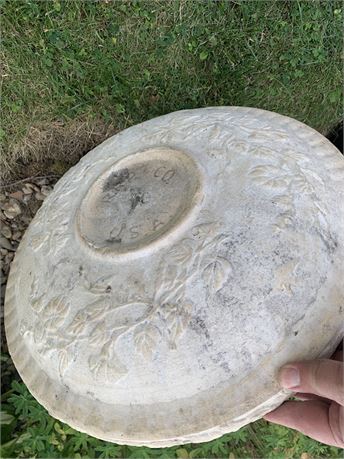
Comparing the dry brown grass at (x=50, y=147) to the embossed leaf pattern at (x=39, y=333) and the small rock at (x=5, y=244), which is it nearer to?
the small rock at (x=5, y=244)

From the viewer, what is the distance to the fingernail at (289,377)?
4.35 ft

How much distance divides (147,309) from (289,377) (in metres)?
0.43

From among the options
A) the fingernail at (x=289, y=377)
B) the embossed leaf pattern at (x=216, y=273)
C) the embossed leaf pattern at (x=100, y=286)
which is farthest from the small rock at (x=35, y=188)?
the fingernail at (x=289, y=377)

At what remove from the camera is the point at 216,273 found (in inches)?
53.9

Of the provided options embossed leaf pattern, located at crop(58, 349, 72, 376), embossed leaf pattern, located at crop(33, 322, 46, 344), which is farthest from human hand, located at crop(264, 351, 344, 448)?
embossed leaf pattern, located at crop(33, 322, 46, 344)

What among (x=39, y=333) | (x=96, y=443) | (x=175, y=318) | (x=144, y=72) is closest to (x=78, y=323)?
(x=39, y=333)

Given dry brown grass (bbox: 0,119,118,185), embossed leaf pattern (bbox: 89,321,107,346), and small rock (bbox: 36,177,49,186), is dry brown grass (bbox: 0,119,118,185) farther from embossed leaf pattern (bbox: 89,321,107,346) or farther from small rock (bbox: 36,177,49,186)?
embossed leaf pattern (bbox: 89,321,107,346)

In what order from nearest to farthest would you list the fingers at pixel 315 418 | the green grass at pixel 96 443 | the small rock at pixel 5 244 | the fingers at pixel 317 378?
1. the fingers at pixel 317 378
2. the fingers at pixel 315 418
3. the green grass at pixel 96 443
4. the small rock at pixel 5 244

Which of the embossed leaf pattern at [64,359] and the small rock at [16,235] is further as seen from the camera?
the small rock at [16,235]

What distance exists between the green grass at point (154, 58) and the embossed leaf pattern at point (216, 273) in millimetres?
1481

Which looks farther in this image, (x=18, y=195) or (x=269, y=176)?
(x=18, y=195)

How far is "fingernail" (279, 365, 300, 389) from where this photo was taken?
133 centimetres

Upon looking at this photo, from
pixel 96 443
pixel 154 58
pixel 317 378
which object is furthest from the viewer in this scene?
pixel 154 58

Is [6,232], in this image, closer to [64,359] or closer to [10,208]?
[10,208]
